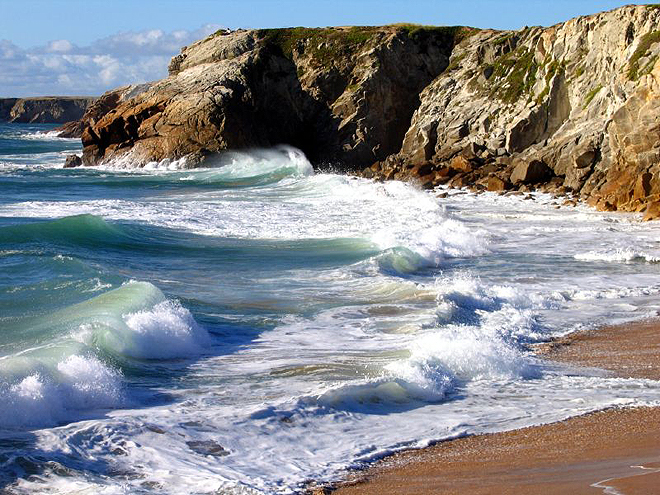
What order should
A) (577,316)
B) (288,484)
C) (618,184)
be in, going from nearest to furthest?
(288,484) → (577,316) → (618,184)

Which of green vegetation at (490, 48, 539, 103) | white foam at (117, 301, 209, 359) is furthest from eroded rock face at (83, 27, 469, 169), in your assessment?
white foam at (117, 301, 209, 359)

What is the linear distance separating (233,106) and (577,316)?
31.0m

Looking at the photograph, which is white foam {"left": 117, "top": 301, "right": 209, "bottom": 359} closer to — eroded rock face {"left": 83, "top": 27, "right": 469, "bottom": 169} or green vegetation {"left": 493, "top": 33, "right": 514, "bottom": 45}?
eroded rock face {"left": 83, "top": 27, "right": 469, "bottom": 169}

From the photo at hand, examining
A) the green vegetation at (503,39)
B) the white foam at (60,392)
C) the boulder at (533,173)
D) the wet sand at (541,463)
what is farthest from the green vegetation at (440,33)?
the wet sand at (541,463)

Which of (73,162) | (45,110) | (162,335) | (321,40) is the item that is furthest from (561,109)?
(45,110)

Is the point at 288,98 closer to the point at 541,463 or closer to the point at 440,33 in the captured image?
the point at 440,33

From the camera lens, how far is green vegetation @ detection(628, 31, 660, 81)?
27.4 meters

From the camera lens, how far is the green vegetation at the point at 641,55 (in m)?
27.4

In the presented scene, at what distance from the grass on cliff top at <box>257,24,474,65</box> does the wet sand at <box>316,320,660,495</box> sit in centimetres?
4059

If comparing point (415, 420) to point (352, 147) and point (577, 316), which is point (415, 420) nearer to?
point (577, 316)

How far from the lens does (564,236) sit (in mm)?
20078

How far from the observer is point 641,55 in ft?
93.2

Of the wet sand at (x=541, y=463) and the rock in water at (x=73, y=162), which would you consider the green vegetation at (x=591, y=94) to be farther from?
the rock in water at (x=73, y=162)

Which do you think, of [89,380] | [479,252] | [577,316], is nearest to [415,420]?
[89,380]
